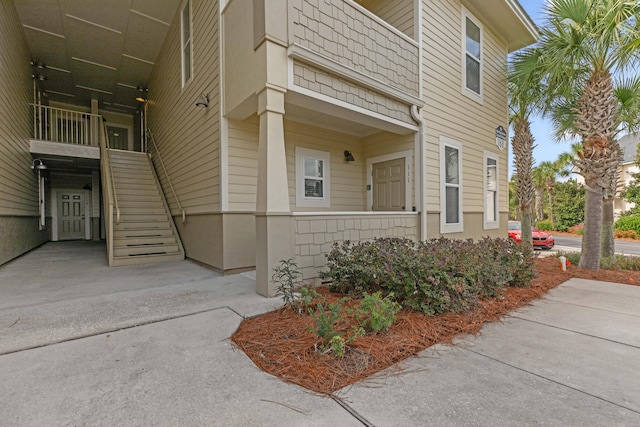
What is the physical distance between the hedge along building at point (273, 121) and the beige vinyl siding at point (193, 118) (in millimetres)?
59

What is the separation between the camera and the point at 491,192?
26.4 ft

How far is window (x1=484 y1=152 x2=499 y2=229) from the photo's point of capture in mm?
7777

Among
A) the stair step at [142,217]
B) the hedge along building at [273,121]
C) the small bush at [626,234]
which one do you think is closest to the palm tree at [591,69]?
the hedge along building at [273,121]

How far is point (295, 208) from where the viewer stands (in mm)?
6055

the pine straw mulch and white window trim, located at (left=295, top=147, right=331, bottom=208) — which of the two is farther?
white window trim, located at (left=295, top=147, right=331, bottom=208)

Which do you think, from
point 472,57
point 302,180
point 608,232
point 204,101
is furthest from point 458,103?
point 204,101

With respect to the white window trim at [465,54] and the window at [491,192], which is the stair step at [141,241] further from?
the window at [491,192]

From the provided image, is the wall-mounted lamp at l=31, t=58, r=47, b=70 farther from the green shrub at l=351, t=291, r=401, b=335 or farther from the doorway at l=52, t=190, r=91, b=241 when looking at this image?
the green shrub at l=351, t=291, r=401, b=335

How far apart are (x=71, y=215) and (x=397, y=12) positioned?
13619 mm

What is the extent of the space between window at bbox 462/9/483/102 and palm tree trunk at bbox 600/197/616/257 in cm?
395

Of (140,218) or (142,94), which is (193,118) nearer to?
(140,218)

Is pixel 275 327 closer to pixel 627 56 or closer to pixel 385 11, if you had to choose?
pixel 385 11

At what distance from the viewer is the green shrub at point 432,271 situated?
3.15m

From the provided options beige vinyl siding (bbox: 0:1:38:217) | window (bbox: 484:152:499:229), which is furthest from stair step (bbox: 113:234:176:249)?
window (bbox: 484:152:499:229)
